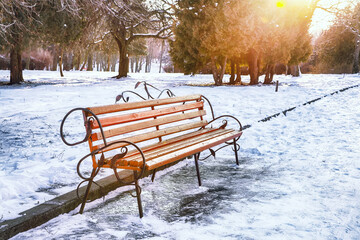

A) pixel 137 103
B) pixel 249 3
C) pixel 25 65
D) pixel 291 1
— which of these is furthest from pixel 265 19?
pixel 25 65

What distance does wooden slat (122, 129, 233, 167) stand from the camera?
3280mm

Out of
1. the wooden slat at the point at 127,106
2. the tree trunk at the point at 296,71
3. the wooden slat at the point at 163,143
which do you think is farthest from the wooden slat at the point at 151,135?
the tree trunk at the point at 296,71

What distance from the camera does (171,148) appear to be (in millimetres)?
3977

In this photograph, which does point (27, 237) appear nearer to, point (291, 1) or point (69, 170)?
point (69, 170)

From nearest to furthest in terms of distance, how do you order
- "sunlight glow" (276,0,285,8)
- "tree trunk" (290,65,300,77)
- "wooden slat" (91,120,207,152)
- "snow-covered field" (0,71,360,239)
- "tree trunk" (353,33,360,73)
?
"snow-covered field" (0,71,360,239)
"wooden slat" (91,120,207,152)
"sunlight glow" (276,0,285,8)
"tree trunk" (290,65,300,77)
"tree trunk" (353,33,360,73)

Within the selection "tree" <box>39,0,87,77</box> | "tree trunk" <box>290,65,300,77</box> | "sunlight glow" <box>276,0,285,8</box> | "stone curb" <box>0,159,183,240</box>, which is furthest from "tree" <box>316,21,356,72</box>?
"stone curb" <box>0,159,183,240</box>

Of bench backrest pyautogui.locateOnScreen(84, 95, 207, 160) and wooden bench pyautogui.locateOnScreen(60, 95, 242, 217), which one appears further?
bench backrest pyautogui.locateOnScreen(84, 95, 207, 160)

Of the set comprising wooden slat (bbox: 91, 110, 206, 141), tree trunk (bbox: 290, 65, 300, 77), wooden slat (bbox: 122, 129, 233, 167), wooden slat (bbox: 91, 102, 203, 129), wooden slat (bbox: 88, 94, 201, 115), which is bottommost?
wooden slat (bbox: 122, 129, 233, 167)

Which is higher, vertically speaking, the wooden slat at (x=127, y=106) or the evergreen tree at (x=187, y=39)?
the evergreen tree at (x=187, y=39)

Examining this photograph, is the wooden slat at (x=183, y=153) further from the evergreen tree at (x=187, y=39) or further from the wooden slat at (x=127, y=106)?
the evergreen tree at (x=187, y=39)

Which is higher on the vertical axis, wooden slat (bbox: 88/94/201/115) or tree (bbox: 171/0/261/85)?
tree (bbox: 171/0/261/85)

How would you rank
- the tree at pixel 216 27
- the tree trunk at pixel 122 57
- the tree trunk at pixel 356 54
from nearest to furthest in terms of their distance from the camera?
1. the tree at pixel 216 27
2. the tree trunk at pixel 122 57
3. the tree trunk at pixel 356 54

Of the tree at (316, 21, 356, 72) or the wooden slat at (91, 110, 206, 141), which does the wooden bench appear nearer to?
the wooden slat at (91, 110, 206, 141)

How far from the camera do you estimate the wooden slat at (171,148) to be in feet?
10.8
